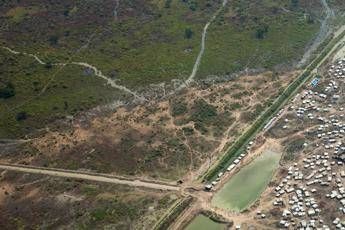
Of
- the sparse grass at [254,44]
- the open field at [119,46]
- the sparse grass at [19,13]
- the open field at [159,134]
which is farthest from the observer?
the sparse grass at [19,13]

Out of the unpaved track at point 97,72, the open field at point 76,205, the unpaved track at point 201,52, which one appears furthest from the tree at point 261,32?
the open field at point 76,205

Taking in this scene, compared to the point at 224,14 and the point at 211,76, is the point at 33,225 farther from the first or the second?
the point at 224,14

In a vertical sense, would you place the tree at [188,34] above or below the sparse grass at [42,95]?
above

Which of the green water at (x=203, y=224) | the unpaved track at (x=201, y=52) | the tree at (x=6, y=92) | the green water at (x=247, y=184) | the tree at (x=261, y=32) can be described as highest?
the tree at (x=261, y=32)

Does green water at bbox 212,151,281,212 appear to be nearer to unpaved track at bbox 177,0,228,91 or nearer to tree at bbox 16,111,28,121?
unpaved track at bbox 177,0,228,91

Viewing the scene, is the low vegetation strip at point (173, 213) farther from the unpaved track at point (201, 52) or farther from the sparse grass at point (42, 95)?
the sparse grass at point (42, 95)

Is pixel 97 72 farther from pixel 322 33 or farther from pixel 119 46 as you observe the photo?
pixel 322 33
